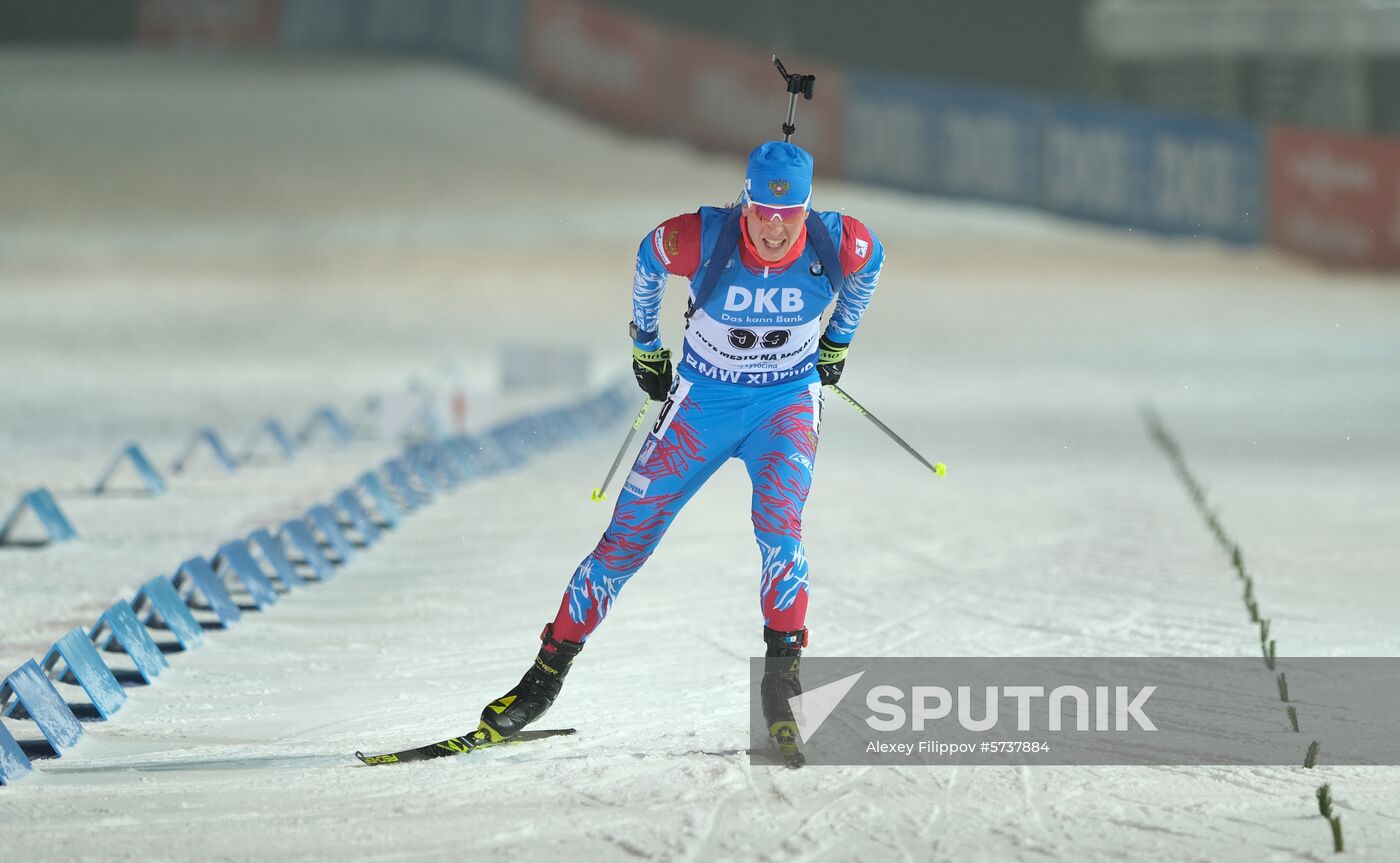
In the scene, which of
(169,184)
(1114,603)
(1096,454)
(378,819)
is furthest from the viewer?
(169,184)

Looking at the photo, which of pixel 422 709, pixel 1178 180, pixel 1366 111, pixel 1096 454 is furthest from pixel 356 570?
pixel 1366 111

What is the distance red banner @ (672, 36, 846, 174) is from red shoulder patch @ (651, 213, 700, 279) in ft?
82.3

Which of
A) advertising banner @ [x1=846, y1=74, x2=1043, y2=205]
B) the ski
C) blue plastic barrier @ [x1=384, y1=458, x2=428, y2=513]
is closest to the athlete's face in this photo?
the ski

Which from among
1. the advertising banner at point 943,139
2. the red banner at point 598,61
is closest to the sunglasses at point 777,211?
the advertising banner at point 943,139

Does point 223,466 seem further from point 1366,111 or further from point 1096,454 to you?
point 1366,111

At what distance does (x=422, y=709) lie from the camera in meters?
6.15

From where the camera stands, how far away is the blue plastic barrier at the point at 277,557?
8.35 meters

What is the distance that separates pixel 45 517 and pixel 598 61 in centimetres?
2432

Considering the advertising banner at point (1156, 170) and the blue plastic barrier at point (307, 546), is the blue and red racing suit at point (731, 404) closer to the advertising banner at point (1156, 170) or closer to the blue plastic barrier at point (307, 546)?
the blue plastic barrier at point (307, 546)

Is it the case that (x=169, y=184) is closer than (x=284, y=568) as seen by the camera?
No

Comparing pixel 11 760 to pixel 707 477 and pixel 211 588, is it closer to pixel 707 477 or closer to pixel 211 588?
pixel 707 477

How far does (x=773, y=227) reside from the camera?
5.35 meters

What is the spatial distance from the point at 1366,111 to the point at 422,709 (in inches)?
1136

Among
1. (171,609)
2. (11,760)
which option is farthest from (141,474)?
(11,760)
